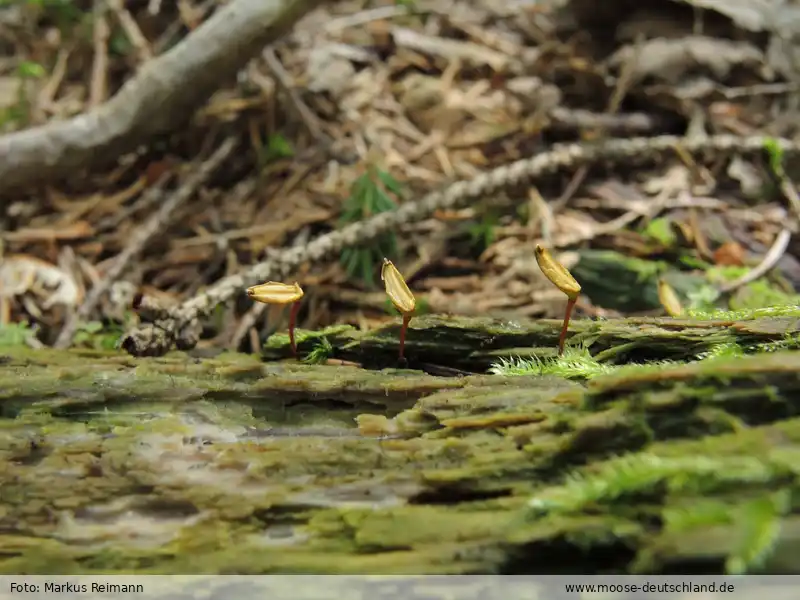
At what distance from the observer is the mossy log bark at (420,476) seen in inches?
37.4

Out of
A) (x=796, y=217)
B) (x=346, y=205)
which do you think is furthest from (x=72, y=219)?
(x=796, y=217)

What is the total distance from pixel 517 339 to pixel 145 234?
2.12 m

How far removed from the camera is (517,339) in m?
1.67

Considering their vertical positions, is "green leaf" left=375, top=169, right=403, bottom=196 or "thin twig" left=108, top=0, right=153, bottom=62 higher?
"thin twig" left=108, top=0, right=153, bottom=62

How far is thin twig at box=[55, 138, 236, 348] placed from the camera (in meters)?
2.62

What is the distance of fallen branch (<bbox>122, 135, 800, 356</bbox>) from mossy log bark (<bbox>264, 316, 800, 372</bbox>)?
1.40 feet

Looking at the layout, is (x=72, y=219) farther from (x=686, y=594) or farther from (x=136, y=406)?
(x=686, y=594)

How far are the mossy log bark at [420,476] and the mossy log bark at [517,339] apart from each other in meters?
0.04

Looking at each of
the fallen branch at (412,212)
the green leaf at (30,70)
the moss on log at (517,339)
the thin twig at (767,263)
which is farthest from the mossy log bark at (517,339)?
the green leaf at (30,70)

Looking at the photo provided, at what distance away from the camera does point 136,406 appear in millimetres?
1484

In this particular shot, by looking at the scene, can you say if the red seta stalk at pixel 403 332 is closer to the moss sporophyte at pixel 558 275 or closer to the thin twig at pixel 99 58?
the moss sporophyte at pixel 558 275

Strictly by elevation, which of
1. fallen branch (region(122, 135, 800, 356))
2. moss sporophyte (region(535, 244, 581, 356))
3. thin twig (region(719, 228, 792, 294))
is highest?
moss sporophyte (region(535, 244, 581, 356))

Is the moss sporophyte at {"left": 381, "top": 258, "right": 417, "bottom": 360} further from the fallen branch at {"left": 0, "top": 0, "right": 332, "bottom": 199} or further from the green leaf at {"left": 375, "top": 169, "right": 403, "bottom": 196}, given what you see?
the fallen branch at {"left": 0, "top": 0, "right": 332, "bottom": 199}

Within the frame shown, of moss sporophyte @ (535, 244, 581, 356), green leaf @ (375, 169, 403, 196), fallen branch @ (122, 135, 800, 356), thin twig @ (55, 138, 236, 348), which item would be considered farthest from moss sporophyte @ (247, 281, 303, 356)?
green leaf @ (375, 169, 403, 196)
